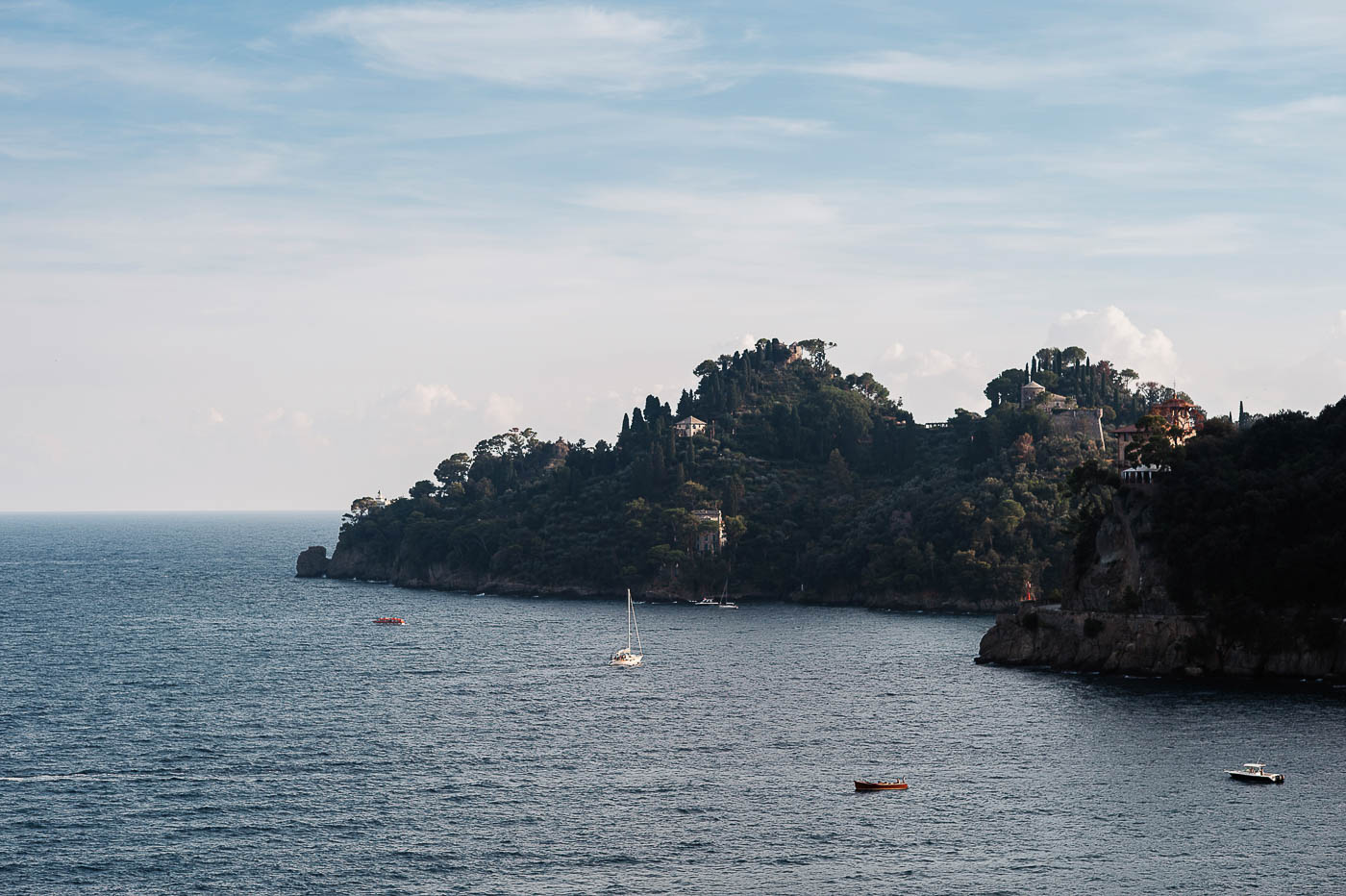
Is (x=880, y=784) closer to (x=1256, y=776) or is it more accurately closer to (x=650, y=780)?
(x=650, y=780)

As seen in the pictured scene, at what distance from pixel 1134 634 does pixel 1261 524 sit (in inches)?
673

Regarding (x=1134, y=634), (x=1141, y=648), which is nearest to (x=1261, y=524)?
(x=1134, y=634)

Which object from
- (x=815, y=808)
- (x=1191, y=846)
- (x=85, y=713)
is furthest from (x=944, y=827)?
(x=85, y=713)

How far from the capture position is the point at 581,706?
124 meters

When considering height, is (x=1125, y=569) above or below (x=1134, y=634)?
above

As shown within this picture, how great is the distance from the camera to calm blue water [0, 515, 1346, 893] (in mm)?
73188

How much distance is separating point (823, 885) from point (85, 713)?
78.3 metres

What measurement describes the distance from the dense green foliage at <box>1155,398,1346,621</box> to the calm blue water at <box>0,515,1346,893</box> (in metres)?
14.3

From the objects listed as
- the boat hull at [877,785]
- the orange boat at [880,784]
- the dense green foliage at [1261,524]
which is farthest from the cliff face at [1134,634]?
the boat hull at [877,785]

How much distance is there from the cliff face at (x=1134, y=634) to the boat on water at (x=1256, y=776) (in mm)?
39479

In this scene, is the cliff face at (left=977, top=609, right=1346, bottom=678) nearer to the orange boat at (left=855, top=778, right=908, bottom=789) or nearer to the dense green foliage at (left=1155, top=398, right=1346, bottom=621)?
the dense green foliage at (left=1155, top=398, right=1346, bottom=621)

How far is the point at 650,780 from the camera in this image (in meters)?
93.9

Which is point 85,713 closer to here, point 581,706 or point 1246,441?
point 581,706

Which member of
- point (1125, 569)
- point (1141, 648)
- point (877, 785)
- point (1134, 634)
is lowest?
point (877, 785)
